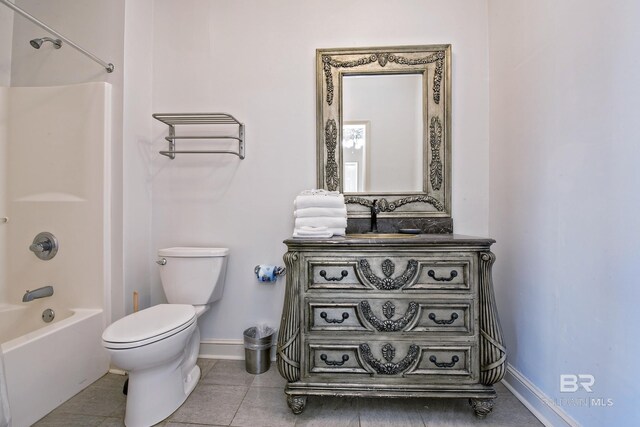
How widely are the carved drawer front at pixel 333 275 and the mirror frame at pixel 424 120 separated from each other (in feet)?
1.82

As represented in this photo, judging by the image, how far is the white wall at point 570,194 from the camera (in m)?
0.90

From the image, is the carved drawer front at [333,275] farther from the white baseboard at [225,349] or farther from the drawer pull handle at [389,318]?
the white baseboard at [225,349]

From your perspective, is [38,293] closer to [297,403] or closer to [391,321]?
[297,403]

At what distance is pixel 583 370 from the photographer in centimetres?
106

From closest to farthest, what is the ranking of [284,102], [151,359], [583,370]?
[583,370] < [151,359] < [284,102]

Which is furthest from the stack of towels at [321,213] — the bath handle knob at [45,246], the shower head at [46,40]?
the shower head at [46,40]

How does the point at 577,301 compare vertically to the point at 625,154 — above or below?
below

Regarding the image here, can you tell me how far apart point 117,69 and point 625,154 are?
8.32ft

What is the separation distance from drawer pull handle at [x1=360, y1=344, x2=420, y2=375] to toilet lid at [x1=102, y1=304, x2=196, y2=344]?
893mm

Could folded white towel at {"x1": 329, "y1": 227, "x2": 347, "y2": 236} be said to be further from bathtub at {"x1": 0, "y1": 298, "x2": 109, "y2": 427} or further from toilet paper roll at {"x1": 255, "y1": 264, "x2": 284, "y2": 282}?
bathtub at {"x1": 0, "y1": 298, "x2": 109, "y2": 427}

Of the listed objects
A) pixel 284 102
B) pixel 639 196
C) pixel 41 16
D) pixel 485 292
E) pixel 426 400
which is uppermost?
pixel 41 16

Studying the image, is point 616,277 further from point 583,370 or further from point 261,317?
point 261,317

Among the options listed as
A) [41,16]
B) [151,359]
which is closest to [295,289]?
[151,359]

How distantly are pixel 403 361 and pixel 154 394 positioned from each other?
1.19 m
